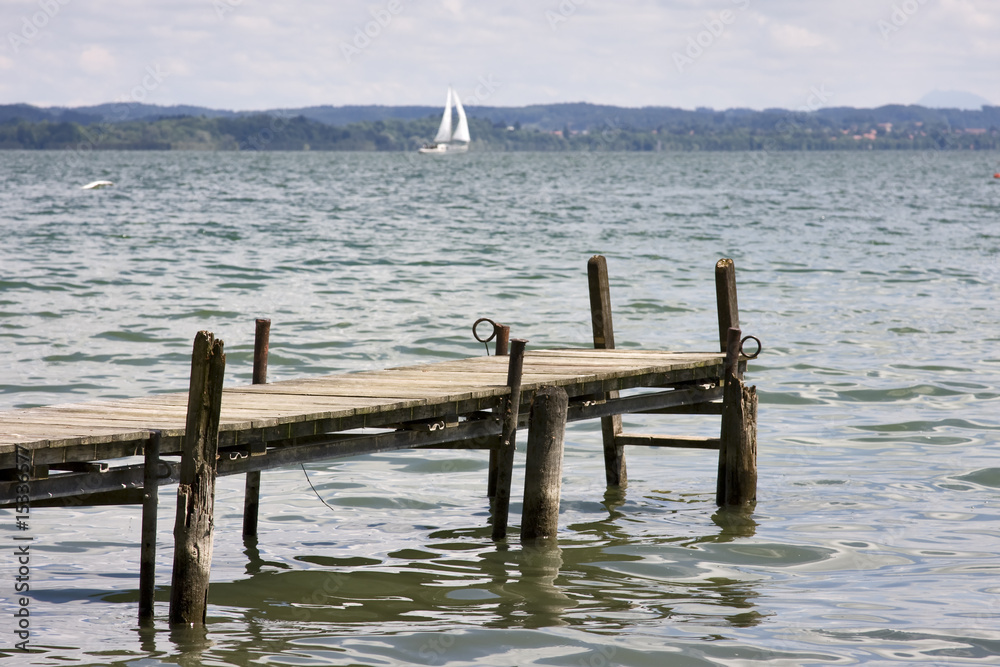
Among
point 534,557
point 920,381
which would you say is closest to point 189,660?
point 534,557

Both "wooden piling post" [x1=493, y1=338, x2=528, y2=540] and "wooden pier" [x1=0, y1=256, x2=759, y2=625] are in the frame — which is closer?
"wooden pier" [x1=0, y1=256, x2=759, y2=625]

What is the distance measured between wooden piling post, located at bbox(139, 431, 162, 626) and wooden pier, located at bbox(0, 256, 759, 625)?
0.01 meters

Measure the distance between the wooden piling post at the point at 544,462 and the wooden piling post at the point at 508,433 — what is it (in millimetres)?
142

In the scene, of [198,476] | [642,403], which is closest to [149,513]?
[198,476]

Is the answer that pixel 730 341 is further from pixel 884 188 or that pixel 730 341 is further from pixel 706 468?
pixel 884 188

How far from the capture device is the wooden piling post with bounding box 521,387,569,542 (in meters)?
7.99

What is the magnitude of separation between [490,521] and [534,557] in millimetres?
1232

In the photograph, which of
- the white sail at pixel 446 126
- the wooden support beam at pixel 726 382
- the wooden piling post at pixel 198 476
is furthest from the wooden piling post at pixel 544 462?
the white sail at pixel 446 126

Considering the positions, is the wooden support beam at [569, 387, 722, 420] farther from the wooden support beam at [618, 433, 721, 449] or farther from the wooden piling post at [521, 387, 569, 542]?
the wooden piling post at [521, 387, 569, 542]

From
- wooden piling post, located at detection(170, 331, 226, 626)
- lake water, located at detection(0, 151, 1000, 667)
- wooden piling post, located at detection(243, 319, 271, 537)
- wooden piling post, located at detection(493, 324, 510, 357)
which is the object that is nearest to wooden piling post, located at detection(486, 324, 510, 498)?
wooden piling post, located at detection(493, 324, 510, 357)

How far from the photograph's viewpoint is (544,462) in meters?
8.06

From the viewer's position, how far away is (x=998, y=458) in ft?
36.9

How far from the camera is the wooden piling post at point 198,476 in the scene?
5.95m

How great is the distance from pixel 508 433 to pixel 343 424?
1.57 metres
